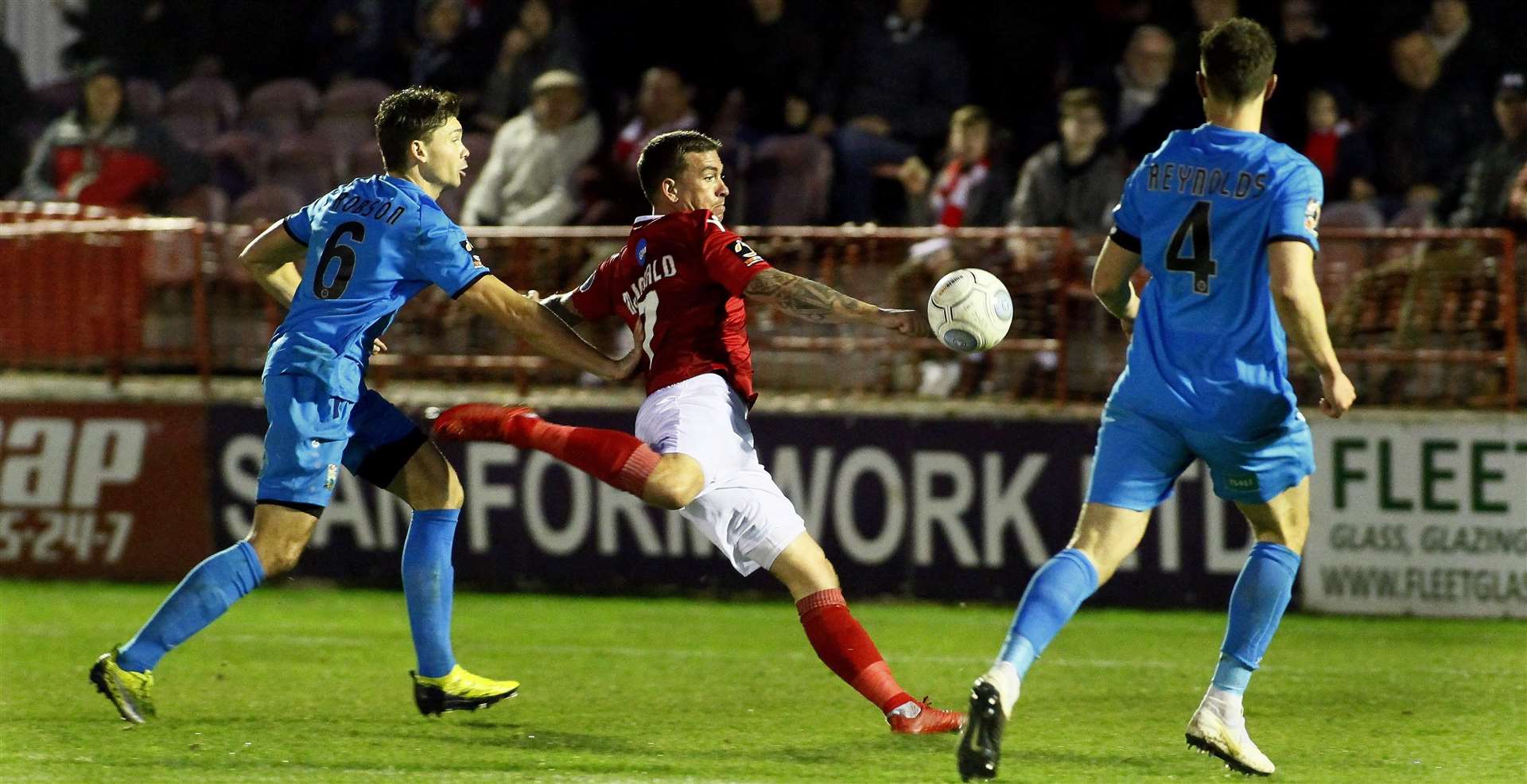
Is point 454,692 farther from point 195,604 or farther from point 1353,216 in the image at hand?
point 1353,216

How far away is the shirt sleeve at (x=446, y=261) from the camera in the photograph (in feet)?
19.8

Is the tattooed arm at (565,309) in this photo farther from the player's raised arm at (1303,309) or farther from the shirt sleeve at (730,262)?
the player's raised arm at (1303,309)

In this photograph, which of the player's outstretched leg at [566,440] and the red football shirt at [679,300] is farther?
the red football shirt at [679,300]

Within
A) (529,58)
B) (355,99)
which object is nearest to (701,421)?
(529,58)

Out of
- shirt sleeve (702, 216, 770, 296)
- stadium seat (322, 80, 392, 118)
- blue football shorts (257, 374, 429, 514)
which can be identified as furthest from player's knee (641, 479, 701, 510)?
stadium seat (322, 80, 392, 118)

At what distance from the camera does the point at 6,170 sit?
1505 cm

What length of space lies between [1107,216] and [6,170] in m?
8.82

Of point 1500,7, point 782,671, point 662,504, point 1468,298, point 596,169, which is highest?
point 1500,7

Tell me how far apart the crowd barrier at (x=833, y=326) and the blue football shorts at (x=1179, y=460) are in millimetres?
4039

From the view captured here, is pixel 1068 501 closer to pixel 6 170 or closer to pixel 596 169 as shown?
pixel 596 169

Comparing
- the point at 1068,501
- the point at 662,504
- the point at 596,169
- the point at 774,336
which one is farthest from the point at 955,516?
the point at 662,504

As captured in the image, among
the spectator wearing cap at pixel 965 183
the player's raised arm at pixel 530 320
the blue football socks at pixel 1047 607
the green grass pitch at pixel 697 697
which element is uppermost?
the spectator wearing cap at pixel 965 183

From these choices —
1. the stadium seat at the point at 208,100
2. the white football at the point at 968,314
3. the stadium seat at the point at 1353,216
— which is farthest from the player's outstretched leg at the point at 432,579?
the stadium seat at the point at 208,100

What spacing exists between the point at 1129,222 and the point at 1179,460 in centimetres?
66
